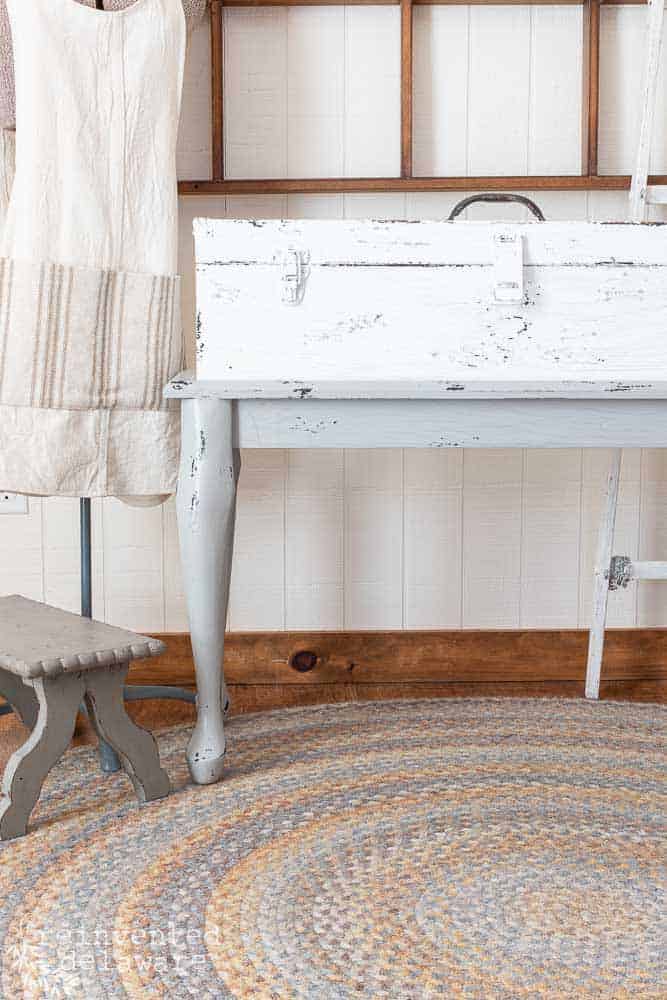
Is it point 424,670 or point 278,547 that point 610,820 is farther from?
point 278,547

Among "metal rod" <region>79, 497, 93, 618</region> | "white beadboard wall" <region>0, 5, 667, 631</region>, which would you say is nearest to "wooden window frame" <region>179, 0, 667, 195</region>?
"white beadboard wall" <region>0, 5, 667, 631</region>

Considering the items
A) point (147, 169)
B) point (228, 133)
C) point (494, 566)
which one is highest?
point (228, 133)

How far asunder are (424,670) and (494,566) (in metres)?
0.23

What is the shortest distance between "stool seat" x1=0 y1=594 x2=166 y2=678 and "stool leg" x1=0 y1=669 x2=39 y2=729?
0.33 feet

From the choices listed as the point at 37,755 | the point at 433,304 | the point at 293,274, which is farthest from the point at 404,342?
the point at 37,755

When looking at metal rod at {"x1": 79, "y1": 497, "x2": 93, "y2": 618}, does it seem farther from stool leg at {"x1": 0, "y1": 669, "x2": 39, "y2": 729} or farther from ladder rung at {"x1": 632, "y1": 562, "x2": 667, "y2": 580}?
ladder rung at {"x1": 632, "y1": 562, "x2": 667, "y2": 580}

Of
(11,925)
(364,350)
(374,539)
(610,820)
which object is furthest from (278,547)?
(11,925)

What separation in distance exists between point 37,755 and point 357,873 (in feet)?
1.32

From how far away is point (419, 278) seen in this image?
1.35m

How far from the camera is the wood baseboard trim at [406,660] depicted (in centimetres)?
192

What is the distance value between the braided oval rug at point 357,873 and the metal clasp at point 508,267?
25.2 inches

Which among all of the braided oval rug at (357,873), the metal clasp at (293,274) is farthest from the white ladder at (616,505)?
the metal clasp at (293,274)

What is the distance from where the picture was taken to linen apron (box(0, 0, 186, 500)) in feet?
4.50

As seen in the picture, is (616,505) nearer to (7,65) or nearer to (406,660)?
(406,660)
